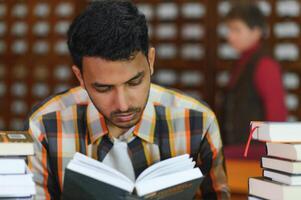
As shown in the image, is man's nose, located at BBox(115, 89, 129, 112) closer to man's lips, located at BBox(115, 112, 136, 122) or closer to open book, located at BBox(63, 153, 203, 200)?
man's lips, located at BBox(115, 112, 136, 122)

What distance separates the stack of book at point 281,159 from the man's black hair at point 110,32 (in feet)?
1.02

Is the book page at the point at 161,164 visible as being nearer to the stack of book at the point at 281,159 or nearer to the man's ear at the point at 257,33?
the stack of book at the point at 281,159

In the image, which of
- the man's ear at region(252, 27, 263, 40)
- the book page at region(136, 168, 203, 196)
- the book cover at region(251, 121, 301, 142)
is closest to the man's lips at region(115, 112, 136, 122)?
the book page at region(136, 168, 203, 196)

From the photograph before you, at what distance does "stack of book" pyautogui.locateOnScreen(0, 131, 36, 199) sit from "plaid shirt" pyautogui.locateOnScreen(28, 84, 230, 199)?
32cm

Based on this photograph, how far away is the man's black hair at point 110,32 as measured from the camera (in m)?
1.26

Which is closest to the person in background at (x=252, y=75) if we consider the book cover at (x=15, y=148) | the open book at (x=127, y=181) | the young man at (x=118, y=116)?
the young man at (x=118, y=116)

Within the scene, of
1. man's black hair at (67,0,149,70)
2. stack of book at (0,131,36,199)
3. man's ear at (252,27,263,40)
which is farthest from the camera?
man's ear at (252,27,263,40)

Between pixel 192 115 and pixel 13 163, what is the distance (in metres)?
0.56

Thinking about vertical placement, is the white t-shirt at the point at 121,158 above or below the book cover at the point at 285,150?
below

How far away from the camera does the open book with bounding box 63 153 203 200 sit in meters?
1.10

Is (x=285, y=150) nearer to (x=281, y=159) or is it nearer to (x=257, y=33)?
(x=281, y=159)

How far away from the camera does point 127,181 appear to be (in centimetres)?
111

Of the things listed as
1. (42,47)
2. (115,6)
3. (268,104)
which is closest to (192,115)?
(115,6)

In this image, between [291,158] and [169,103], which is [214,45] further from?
[291,158]
